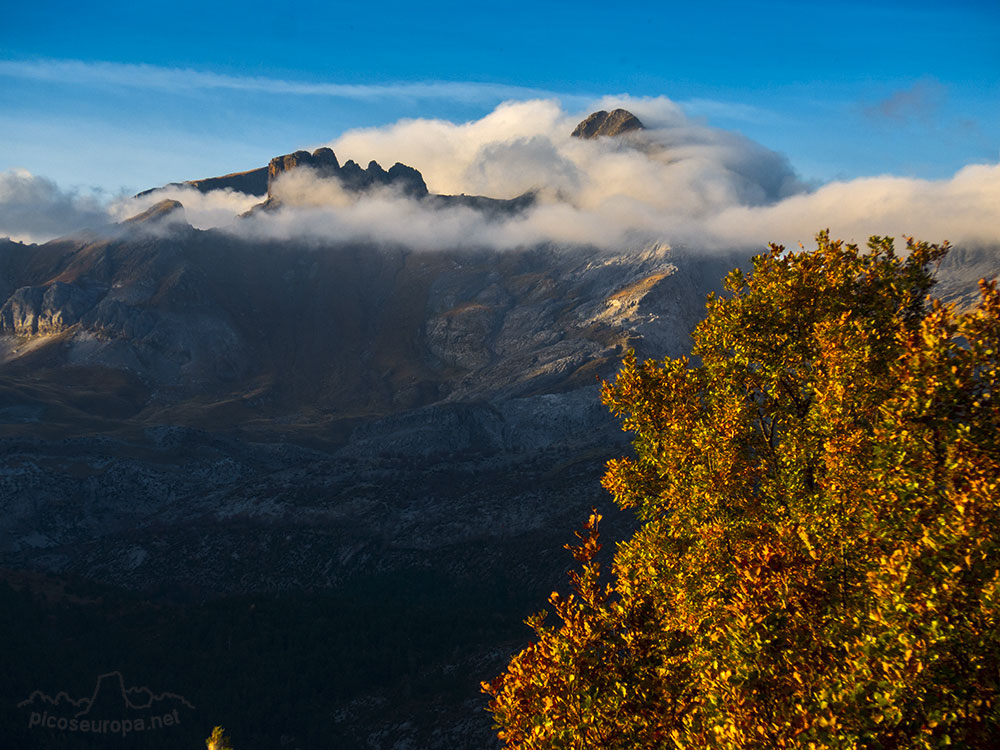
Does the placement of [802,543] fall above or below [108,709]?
above

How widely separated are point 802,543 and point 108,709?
91.6 meters

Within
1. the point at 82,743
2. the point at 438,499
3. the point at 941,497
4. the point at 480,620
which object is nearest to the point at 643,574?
the point at 941,497

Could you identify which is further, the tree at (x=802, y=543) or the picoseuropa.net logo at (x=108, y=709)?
the picoseuropa.net logo at (x=108, y=709)

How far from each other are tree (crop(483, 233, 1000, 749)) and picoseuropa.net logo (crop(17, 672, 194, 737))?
8126cm

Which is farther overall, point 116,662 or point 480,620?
point 480,620

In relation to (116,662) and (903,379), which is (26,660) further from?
(903,379)

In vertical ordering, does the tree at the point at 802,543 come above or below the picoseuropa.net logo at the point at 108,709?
above

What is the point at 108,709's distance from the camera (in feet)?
276

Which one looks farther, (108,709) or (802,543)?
(108,709)

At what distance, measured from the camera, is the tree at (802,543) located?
461 inches

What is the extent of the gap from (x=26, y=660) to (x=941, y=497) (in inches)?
3979

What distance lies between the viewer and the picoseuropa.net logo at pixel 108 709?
256ft

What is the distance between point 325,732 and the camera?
3433 inches

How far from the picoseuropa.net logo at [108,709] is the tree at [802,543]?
3199 inches
